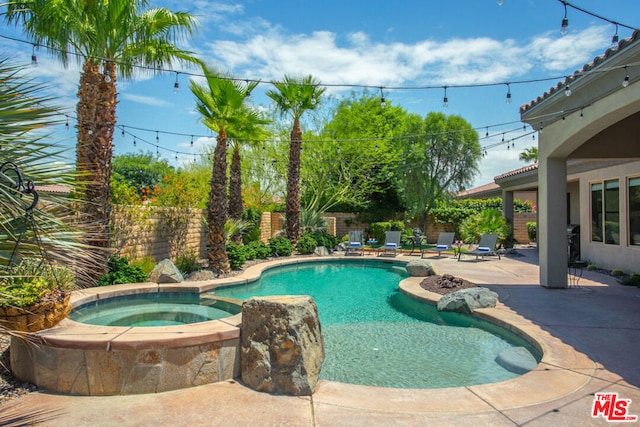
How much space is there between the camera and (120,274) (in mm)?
8312

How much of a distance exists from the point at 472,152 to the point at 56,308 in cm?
2051

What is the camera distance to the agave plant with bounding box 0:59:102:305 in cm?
268

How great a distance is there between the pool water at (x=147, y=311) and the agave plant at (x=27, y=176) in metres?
2.83

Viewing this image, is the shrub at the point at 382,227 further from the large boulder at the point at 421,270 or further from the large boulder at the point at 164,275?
the large boulder at the point at 164,275

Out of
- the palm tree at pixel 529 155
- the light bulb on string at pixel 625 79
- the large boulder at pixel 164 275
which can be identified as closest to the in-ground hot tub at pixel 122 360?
the large boulder at pixel 164 275

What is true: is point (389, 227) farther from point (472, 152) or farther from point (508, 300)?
point (508, 300)

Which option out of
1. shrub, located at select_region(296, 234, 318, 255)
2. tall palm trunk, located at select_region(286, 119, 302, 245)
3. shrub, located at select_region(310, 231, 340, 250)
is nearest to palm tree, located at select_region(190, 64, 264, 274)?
shrub, located at select_region(296, 234, 318, 255)

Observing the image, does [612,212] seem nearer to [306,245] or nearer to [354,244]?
[354,244]

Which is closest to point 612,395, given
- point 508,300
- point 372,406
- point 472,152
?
point 372,406

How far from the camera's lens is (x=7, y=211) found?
2750mm

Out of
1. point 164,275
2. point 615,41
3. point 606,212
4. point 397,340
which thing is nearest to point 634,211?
point 606,212

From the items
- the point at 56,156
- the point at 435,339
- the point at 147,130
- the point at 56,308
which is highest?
the point at 147,130

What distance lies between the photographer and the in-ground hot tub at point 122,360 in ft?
12.0

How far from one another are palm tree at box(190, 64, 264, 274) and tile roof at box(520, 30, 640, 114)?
22.3 ft
